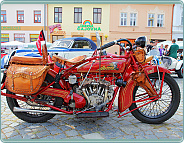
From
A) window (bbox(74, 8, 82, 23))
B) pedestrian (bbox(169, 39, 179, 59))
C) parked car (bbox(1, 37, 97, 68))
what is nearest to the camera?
parked car (bbox(1, 37, 97, 68))

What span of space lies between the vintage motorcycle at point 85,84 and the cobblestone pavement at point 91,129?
15 centimetres

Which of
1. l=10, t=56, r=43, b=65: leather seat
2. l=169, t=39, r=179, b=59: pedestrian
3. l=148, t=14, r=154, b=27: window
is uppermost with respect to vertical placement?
l=148, t=14, r=154, b=27: window

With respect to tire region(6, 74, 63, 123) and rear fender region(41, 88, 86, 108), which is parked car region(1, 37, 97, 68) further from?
rear fender region(41, 88, 86, 108)

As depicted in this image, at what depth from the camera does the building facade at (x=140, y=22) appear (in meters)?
21.7

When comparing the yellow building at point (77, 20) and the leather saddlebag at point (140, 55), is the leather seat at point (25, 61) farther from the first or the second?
the yellow building at point (77, 20)

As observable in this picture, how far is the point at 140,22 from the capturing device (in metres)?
22.0

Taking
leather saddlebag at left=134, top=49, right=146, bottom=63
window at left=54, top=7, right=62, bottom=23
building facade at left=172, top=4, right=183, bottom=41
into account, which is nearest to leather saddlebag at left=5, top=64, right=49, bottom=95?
leather saddlebag at left=134, top=49, right=146, bottom=63

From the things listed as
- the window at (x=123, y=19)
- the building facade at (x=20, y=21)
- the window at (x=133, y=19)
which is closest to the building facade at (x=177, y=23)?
the window at (x=133, y=19)

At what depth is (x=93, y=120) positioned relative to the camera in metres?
3.23

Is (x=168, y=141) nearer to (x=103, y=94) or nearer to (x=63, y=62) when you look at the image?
(x=103, y=94)

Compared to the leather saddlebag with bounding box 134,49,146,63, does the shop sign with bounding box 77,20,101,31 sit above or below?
above

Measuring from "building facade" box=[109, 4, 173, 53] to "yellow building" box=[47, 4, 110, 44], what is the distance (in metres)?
1.16

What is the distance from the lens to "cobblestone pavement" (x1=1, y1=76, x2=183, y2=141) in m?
2.67

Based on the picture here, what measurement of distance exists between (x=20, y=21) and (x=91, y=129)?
21148 millimetres
